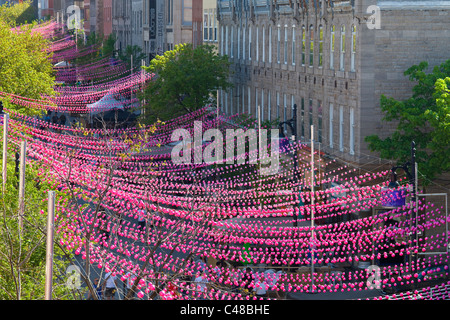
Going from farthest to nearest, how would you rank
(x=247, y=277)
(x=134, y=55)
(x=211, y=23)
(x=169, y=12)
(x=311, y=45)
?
(x=134, y=55)
(x=169, y=12)
(x=211, y=23)
(x=311, y=45)
(x=247, y=277)

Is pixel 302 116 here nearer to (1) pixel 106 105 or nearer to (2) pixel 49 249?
(1) pixel 106 105

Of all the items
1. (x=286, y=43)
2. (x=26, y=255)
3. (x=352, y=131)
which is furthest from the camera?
(x=286, y=43)

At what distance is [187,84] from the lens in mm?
60125

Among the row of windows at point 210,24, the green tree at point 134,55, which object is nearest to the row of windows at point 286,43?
the row of windows at point 210,24

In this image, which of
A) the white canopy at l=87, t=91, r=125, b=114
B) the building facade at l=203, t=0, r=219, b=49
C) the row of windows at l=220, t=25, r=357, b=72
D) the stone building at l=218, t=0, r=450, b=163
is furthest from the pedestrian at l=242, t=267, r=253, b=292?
the white canopy at l=87, t=91, r=125, b=114

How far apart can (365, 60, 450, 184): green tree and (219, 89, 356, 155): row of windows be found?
4.00 m

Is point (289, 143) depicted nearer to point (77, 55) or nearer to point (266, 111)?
point (266, 111)

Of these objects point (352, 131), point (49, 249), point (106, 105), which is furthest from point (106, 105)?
point (49, 249)

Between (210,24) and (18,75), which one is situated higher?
(210,24)

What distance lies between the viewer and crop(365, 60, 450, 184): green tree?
110 ft

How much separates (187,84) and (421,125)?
2687cm

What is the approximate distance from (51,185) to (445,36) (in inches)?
621

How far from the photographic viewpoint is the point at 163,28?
90438 mm
